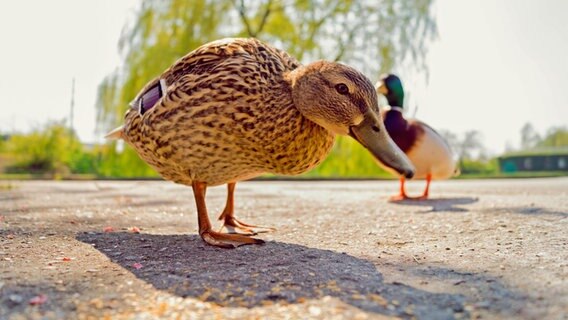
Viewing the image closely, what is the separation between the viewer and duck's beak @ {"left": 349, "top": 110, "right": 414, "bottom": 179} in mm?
1874

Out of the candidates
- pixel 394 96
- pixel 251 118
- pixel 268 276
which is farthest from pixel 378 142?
pixel 394 96

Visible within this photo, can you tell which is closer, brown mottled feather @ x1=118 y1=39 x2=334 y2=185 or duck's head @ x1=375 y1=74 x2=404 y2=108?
brown mottled feather @ x1=118 y1=39 x2=334 y2=185

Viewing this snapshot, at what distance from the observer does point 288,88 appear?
210 cm

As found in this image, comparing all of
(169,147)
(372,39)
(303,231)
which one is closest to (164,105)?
(169,147)

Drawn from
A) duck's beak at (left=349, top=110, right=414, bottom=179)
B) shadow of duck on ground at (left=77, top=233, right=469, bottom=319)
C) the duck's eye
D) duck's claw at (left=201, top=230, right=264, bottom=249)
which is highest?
the duck's eye

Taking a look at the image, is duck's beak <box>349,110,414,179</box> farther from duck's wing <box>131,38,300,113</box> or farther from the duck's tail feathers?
the duck's tail feathers

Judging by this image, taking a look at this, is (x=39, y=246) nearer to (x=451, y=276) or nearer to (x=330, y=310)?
(x=330, y=310)

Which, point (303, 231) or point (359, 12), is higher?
point (359, 12)

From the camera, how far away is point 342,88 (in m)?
1.95

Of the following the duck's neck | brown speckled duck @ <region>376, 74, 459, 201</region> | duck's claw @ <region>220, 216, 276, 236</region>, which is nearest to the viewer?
duck's claw @ <region>220, 216, 276, 236</region>

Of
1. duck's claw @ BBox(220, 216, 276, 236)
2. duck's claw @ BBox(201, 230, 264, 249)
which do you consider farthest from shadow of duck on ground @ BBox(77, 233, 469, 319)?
duck's claw @ BBox(220, 216, 276, 236)

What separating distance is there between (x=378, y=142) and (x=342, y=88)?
0.87 ft

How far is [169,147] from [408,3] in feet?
43.8

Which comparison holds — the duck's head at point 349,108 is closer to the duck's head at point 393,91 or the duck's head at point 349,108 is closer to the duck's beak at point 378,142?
the duck's beak at point 378,142
